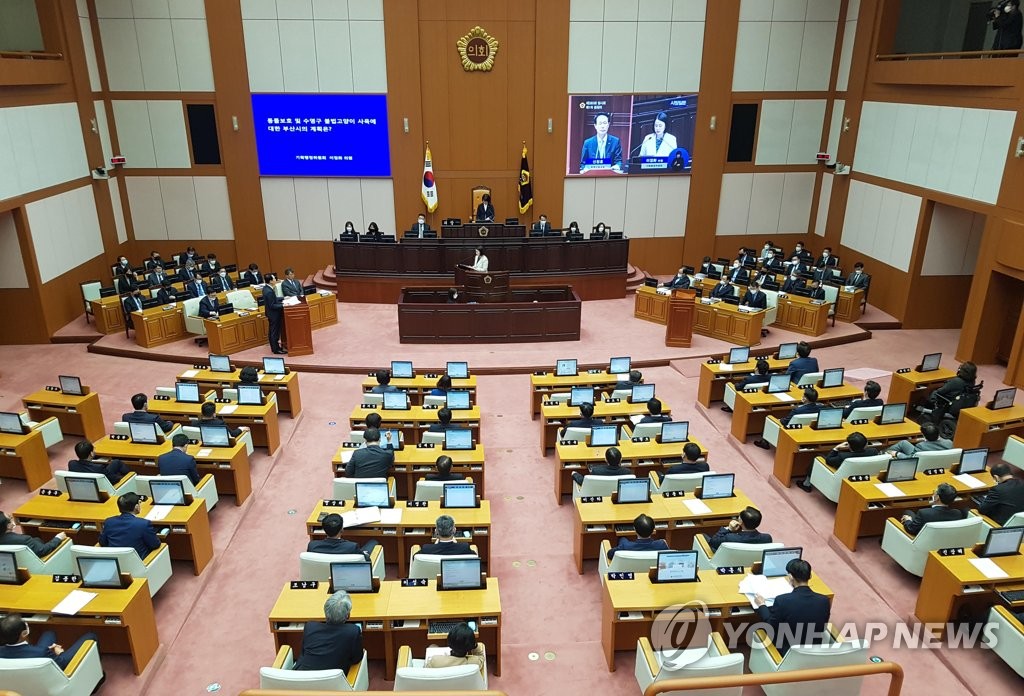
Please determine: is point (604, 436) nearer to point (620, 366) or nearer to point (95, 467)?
point (620, 366)

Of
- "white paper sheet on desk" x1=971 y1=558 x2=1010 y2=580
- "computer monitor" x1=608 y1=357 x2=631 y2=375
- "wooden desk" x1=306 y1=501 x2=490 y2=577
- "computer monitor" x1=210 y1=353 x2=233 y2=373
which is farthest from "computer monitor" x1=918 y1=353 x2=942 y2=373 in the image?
"computer monitor" x1=210 y1=353 x2=233 y2=373

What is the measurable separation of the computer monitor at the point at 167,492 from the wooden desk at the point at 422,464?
69.6 inches

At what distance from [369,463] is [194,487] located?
2.18 meters

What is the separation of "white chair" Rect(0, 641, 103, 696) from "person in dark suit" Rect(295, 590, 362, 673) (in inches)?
71.2

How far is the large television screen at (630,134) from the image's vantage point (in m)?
19.9

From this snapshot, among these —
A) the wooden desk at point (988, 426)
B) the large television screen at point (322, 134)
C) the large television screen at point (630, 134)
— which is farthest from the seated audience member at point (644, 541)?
the large television screen at point (322, 134)

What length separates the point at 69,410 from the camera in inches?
418

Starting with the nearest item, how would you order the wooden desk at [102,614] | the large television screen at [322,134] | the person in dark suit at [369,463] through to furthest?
the wooden desk at [102,614], the person in dark suit at [369,463], the large television screen at [322,134]

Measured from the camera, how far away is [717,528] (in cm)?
763

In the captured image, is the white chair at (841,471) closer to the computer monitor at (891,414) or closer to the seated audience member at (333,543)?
the computer monitor at (891,414)

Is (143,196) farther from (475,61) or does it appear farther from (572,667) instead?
(572,667)

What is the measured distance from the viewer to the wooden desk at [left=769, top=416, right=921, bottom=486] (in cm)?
933

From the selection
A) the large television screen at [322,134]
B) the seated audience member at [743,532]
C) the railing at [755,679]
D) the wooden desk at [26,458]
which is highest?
the large television screen at [322,134]

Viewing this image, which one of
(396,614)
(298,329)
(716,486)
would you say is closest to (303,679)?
(396,614)
